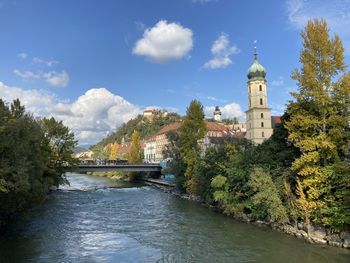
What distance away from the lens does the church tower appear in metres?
86.7

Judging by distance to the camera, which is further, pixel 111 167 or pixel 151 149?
pixel 151 149

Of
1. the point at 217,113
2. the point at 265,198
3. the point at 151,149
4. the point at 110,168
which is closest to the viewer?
the point at 265,198

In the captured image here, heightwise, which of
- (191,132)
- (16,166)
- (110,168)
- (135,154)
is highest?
(191,132)

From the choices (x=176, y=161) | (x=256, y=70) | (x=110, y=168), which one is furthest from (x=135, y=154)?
(x=176, y=161)

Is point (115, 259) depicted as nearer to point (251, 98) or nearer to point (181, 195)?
point (181, 195)

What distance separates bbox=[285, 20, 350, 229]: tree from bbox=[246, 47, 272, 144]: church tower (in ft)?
206

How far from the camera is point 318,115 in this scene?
24.7m

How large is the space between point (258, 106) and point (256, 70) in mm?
8597

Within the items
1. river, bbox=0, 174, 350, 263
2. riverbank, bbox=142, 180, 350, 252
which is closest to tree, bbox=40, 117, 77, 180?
river, bbox=0, 174, 350, 263

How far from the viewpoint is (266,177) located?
27594 millimetres

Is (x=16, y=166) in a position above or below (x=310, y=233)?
above

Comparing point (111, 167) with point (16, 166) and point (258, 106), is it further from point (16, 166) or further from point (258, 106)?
point (16, 166)

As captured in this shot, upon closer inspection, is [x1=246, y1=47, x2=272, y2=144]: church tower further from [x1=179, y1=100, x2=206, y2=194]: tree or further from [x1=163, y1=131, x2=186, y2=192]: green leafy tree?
[x1=179, y1=100, x2=206, y2=194]: tree

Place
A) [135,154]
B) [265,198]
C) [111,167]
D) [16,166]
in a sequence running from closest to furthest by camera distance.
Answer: [16,166]
[265,198]
[111,167]
[135,154]
